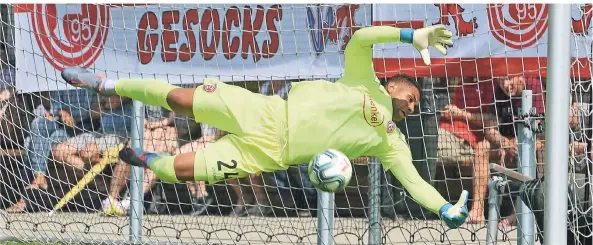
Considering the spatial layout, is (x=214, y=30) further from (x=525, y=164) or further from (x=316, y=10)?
(x=525, y=164)

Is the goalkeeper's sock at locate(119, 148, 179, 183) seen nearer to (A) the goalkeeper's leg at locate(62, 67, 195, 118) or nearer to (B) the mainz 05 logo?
(A) the goalkeeper's leg at locate(62, 67, 195, 118)

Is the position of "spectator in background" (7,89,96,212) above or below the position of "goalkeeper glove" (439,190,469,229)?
above

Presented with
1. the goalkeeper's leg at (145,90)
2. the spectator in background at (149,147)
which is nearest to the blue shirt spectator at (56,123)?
the spectator in background at (149,147)

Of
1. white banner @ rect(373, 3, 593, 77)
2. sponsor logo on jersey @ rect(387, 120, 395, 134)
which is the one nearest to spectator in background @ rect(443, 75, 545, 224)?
white banner @ rect(373, 3, 593, 77)

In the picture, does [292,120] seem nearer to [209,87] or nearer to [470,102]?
[209,87]

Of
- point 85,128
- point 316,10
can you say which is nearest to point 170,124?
point 85,128

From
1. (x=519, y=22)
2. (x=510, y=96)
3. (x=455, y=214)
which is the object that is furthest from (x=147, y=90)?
(x=510, y=96)

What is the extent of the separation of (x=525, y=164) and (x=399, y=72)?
962mm

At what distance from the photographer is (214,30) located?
573 centimetres

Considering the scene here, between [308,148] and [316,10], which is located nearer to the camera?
[308,148]

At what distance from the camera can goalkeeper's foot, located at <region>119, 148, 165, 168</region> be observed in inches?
189

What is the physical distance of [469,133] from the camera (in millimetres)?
5797

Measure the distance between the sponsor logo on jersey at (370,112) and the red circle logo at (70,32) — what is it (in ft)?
6.65

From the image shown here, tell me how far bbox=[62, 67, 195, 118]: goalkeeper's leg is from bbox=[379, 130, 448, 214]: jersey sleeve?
42.5 inches
